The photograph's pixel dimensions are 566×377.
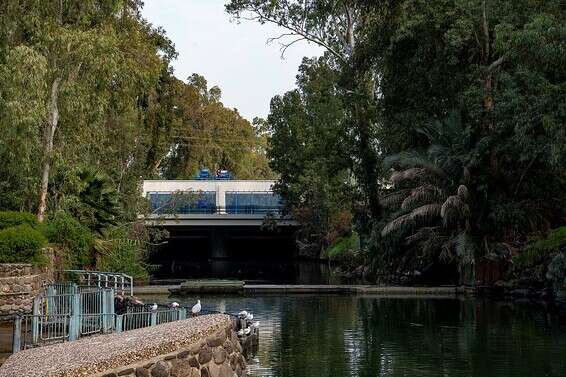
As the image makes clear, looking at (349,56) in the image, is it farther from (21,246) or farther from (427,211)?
(21,246)

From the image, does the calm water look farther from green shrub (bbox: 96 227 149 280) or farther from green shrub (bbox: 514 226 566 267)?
green shrub (bbox: 96 227 149 280)

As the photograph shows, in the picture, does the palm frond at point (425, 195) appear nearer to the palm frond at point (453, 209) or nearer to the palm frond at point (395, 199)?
the palm frond at point (395, 199)

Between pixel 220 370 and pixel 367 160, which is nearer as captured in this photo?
pixel 220 370

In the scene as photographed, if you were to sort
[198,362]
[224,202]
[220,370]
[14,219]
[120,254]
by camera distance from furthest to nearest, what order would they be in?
1. [224,202]
2. [120,254]
3. [14,219]
4. [220,370]
5. [198,362]

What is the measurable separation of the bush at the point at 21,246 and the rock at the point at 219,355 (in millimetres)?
12970

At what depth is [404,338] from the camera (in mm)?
24422

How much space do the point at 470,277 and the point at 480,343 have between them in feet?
53.7

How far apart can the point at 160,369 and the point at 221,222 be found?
221 feet

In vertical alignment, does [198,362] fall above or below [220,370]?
above

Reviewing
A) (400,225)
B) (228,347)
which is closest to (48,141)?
(400,225)

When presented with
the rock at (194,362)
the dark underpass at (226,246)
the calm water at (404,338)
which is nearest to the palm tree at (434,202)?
the calm water at (404,338)

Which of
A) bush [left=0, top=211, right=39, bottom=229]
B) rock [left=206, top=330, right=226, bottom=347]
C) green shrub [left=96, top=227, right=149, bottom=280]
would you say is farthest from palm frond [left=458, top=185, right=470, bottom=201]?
rock [left=206, top=330, right=226, bottom=347]

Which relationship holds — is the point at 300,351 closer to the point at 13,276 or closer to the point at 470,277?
the point at 13,276

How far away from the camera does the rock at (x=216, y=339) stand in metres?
11.7
